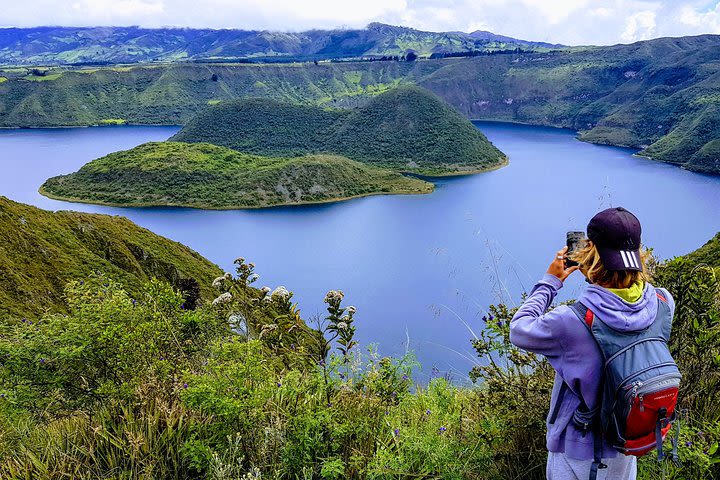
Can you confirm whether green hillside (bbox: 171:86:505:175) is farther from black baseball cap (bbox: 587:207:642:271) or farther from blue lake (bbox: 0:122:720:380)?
black baseball cap (bbox: 587:207:642:271)

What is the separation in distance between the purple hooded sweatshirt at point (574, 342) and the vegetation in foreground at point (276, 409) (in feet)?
1.90

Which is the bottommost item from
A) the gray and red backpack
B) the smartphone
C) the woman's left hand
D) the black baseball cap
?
the gray and red backpack

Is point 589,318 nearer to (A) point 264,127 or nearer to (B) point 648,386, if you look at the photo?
(B) point 648,386

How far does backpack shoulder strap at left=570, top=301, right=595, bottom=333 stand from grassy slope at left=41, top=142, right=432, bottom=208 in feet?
182

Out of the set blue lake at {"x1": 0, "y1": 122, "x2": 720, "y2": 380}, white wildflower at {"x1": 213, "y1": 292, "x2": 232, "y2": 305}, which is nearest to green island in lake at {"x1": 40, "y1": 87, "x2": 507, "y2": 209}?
blue lake at {"x1": 0, "y1": 122, "x2": 720, "y2": 380}

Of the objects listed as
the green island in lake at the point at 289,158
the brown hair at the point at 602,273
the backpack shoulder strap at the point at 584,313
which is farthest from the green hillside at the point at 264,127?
the backpack shoulder strap at the point at 584,313

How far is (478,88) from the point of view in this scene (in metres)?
137

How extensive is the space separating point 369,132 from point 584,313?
84535 mm

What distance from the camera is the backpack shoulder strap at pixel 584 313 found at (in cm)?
191

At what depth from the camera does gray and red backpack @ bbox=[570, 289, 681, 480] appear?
6.00ft

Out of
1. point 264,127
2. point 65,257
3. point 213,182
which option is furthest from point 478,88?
point 65,257

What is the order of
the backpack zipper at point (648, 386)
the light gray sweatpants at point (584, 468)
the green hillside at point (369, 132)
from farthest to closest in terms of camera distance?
the green hillside at point (369, 132) → the light gray sweatpants at point (584, 468) → the backpack zipper at point (648, 386)

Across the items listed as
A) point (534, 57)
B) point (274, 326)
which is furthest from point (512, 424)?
point (534, 57)

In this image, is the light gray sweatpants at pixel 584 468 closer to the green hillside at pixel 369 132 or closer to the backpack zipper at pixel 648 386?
the backpack zipper at pixel 648 386
